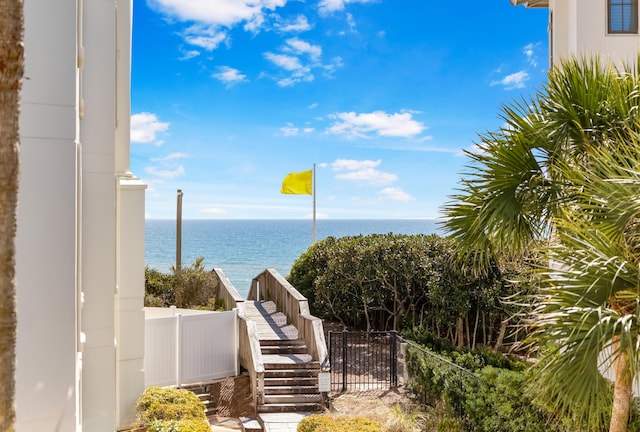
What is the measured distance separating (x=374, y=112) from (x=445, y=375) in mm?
87664

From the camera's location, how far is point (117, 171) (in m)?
10.4

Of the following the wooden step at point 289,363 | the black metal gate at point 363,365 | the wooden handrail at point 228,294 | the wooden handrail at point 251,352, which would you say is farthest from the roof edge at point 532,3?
the wooden handrail at point 228,294

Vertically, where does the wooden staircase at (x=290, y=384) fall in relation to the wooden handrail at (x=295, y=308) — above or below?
below

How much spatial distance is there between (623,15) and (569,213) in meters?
6.56

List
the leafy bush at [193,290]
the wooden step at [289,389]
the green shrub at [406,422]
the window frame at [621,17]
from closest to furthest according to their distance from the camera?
the green shrub at [406,422] < the window frame at [621,17] < the wooden step at [289,389] < the leafy bush at [193,290]

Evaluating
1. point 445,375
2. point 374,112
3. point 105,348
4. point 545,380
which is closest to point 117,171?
point 105,348

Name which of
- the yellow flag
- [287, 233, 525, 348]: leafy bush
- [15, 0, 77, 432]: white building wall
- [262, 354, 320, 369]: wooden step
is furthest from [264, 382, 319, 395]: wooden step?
the yellow flag

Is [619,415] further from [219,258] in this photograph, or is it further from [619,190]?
[219,258]

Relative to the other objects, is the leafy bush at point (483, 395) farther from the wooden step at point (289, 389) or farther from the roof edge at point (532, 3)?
the roof edge at point (532, 3)

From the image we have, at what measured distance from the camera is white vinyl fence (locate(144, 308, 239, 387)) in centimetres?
1248

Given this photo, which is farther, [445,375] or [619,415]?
[445,375]

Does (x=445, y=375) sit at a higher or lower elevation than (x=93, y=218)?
lower

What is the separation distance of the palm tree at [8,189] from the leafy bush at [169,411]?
6275 mm

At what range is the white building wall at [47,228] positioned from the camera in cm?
525
